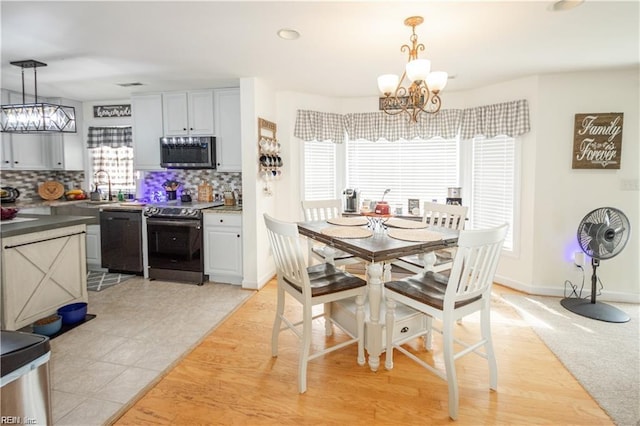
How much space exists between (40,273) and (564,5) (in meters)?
4.07

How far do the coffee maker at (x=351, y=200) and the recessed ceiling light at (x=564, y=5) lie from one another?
2.75m

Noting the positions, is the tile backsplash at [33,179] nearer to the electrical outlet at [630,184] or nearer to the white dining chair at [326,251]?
the white dining chair at [326,251]

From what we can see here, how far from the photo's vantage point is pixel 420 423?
1.93m

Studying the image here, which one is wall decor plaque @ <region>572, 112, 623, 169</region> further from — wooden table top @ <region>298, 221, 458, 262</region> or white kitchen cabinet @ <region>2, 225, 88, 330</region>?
white kitchen cabinet @ <region>2, 225, 88, 330</region>

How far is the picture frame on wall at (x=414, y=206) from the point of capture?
4.50 metres

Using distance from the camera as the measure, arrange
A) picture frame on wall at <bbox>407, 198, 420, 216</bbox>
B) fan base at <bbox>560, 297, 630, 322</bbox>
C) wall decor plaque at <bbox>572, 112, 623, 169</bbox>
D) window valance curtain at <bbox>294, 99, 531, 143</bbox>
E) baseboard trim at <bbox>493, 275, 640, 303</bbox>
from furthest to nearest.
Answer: picture frame on wall at <bbox>407, 198, 420, 216</bbox>
window valance curtain at <bbox>294, 99, 531, 143</bbox>
baseboard trim at <bbox>493, 275, 640, 303</bbox>
wall decor plaque at <bbox>572, 112, 623, 169</bbox>
fan base at <bbox>560, 297, 630, 322</bbox>

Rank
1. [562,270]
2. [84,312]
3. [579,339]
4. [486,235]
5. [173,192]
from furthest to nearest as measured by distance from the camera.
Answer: [173,192] → [562,270] → [84,312] → [579,339] → [486,235]

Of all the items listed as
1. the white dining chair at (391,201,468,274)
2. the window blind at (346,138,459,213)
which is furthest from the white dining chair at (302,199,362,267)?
the window blind at (346,138,459,213)

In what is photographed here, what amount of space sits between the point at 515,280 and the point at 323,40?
127 inches

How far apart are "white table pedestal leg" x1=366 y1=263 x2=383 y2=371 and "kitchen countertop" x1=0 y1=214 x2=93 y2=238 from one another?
2479mm

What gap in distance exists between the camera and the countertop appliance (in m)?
4.08

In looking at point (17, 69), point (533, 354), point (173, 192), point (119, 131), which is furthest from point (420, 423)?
point (119, 131)

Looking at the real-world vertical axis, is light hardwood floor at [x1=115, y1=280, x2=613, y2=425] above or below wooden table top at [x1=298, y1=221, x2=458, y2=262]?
below

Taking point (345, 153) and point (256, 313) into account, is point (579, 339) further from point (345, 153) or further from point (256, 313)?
point (345, 153)
